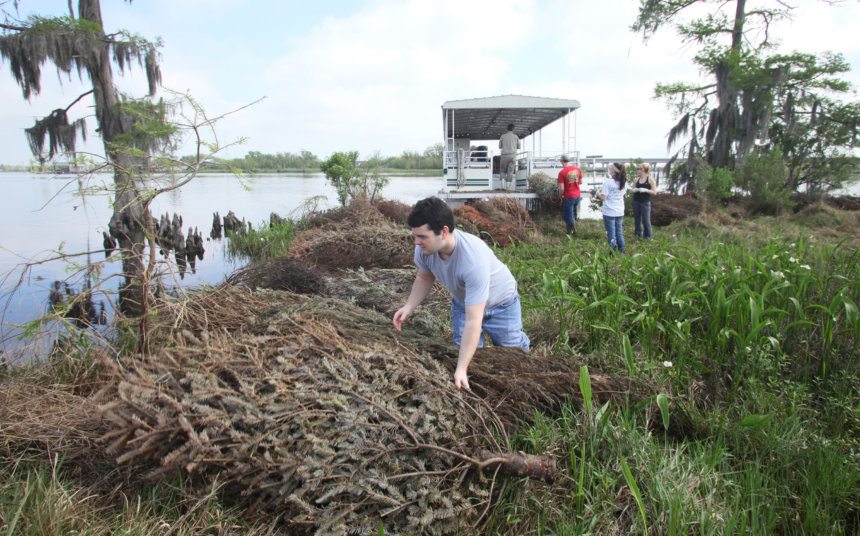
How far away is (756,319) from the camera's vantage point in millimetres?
2945

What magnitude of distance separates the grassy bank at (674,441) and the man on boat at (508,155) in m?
10.7

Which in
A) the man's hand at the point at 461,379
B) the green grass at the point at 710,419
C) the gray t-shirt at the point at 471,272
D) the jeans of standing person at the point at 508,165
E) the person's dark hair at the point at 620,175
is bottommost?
the green grass at the point at 710,419

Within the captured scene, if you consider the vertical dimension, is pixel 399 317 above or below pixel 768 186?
below

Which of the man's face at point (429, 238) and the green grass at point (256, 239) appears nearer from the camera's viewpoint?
the man's face at point (429, 238)

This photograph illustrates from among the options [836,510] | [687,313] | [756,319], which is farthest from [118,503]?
[687,313]

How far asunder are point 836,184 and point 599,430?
18.5m

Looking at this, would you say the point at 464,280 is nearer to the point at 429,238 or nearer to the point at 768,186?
the point at 429,238

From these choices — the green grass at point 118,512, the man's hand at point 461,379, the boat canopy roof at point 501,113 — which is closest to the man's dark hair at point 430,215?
the man's hand at point 461,379

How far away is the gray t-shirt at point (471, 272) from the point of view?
255 cm

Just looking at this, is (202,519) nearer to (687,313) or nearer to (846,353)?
(687,313)

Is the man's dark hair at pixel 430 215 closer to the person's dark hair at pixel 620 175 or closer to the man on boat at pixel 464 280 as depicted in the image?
the man on boat at pixel 464 280

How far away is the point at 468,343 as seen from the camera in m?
2.40

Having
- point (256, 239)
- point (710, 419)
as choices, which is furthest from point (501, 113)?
point (710, 419)

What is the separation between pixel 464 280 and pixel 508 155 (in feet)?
41.4
